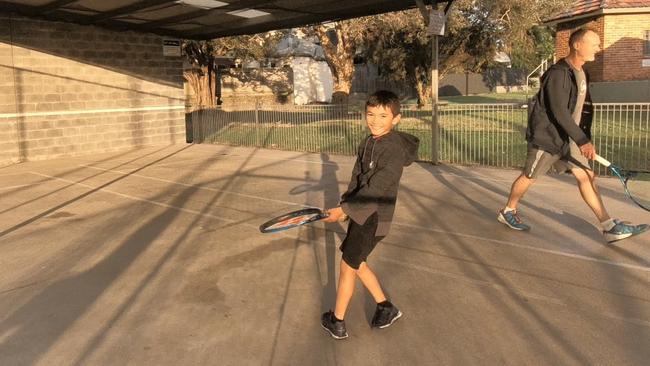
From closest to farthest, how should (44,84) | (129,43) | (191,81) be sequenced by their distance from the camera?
(44,84) < (129,43) < (191,81)

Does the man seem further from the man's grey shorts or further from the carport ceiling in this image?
the carport ceiling

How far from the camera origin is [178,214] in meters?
7.29

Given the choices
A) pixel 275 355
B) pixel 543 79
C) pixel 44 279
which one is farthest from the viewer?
pixel 543 79

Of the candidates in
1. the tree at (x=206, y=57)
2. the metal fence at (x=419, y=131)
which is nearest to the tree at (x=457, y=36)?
the tree at (x=206, y=57)

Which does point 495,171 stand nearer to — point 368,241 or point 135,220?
point 135,220

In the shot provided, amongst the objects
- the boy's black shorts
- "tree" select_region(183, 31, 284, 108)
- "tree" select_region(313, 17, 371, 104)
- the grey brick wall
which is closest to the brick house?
"tree" select_region(313, 17, 371, 104)

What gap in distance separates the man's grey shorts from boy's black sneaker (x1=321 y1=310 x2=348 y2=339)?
2.93 metres

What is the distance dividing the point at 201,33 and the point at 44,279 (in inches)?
484

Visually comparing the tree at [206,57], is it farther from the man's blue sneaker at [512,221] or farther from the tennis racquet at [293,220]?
the tennis racquet at [293,220]

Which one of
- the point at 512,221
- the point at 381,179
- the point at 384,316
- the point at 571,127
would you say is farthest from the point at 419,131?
the point at 381,179

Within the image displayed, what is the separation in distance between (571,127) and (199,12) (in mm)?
9299

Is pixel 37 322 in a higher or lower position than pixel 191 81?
lower

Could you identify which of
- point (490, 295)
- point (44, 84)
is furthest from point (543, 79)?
point (44, 84)

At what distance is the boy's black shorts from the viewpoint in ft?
11.5
